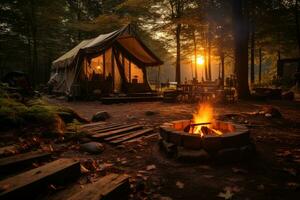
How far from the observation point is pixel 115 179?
3.06 m

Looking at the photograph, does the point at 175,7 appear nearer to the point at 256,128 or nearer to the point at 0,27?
the point at 0,27

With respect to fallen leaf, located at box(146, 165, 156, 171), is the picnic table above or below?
above

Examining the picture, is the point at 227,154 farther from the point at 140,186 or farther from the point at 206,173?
the point at 140,186

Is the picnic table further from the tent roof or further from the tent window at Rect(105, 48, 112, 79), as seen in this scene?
the tent window at Rect(105, 48, 112, 79)

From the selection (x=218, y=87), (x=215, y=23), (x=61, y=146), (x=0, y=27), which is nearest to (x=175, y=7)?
(x=215, y=23)

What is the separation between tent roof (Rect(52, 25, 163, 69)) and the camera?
15.7m

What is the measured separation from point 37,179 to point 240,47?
44.3 ft

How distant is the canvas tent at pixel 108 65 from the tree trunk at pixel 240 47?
6.48 metres

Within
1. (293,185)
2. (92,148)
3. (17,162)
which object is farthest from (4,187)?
(293,185)

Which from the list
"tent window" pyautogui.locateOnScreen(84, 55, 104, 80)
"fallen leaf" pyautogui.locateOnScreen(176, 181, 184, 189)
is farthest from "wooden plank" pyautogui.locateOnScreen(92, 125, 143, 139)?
"tent window" pyautogui.locateOnScreen(84, 55, 104, 80)

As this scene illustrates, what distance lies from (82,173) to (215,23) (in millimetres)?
21694

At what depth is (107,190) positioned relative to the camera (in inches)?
107

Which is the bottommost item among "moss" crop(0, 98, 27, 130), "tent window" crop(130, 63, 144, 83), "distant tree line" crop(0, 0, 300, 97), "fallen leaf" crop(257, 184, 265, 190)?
"fallen leaf" crop(257, 184, 265, 190)

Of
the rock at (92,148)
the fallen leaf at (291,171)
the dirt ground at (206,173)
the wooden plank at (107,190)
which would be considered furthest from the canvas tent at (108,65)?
the fallen leaf at (291,171)
